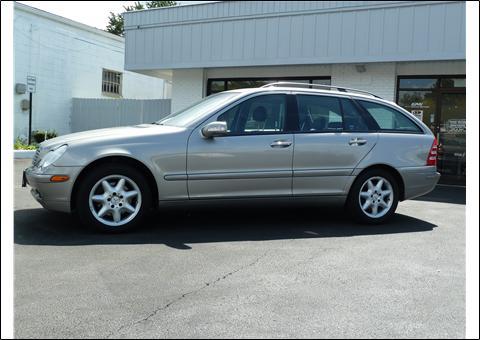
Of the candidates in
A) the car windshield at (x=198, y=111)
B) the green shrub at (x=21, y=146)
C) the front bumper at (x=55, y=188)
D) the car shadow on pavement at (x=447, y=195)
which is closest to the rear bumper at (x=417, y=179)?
the car shadow on pavement at (x=447, y=195)

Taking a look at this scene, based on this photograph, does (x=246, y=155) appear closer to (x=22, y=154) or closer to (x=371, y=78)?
(x=371, y=78)

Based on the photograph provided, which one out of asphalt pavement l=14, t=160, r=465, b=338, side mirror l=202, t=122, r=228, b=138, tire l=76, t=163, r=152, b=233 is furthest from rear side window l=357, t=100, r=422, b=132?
tire l=76, t=163, r=152, b=233

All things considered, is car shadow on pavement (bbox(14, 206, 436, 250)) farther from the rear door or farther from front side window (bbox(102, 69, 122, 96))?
front side window (bbox(102, 69, 122, 96))

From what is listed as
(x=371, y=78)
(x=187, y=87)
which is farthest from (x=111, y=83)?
(x=371, y=78)

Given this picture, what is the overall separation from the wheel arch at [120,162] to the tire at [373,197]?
2.46m

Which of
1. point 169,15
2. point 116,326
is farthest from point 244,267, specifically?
point 169,15

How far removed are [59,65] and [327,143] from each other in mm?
15427

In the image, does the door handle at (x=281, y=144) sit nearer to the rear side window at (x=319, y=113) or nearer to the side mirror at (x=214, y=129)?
the rear side window at (x=319, y=113)

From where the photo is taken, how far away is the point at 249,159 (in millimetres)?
5812

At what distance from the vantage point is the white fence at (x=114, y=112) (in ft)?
56.6

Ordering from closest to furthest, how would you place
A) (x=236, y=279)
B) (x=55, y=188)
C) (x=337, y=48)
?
1. (x=236, y=279)
2. (x=55, y=188)
3. (x=337, y=48)

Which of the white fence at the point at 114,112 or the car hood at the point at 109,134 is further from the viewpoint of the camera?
the white fence at the point at 114,112

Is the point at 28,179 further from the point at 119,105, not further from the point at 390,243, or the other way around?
the point at 119,105

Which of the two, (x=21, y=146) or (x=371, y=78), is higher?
(x=371, y=78)
